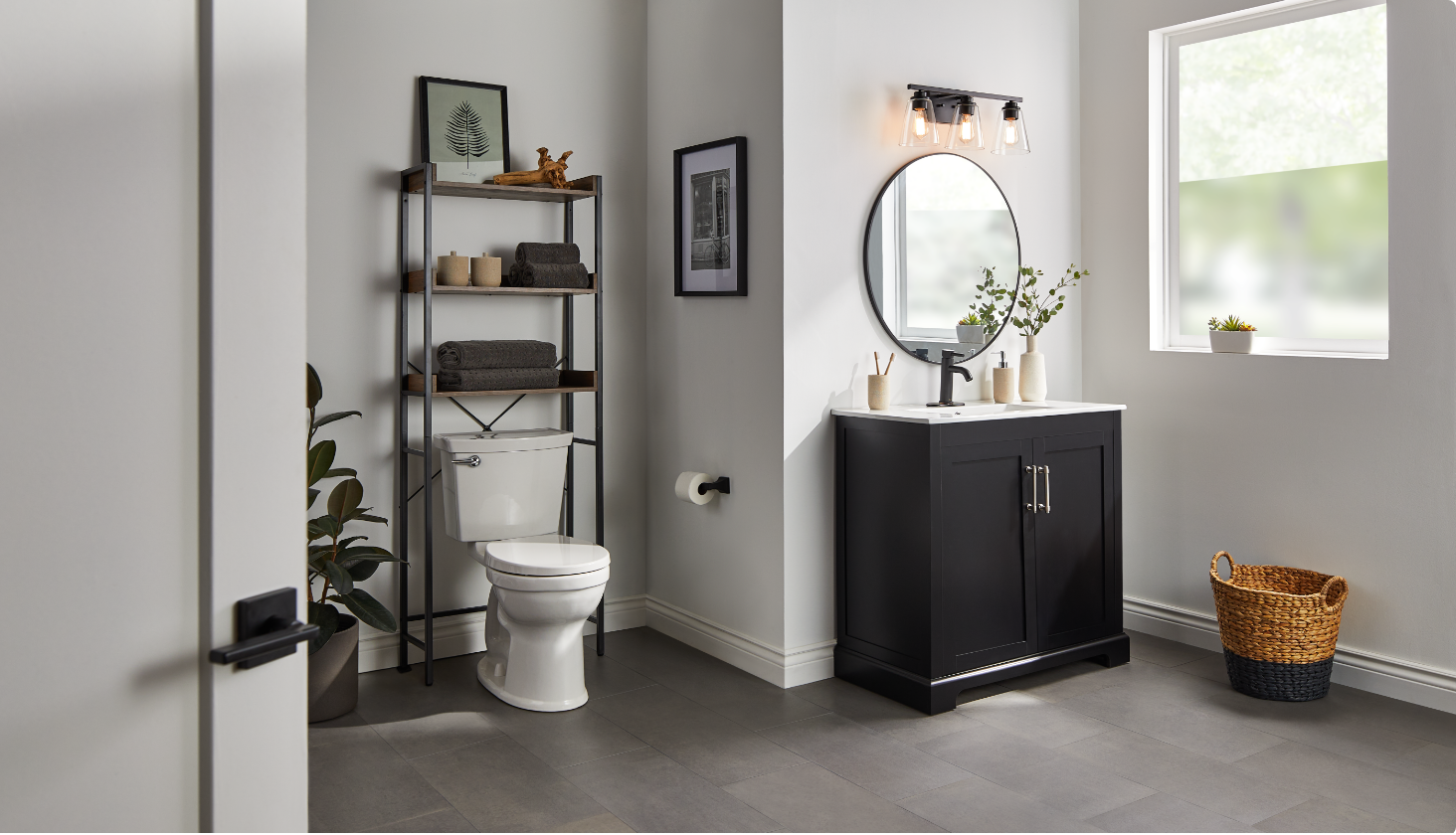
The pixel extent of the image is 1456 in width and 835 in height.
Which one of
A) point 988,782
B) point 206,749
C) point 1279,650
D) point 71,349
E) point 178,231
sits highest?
point 178,231

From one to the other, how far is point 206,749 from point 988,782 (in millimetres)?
1824

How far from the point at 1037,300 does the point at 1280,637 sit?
145 centimetres

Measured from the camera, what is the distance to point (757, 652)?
346 centimetres

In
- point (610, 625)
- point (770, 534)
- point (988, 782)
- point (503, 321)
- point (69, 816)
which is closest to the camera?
point (69, 816)

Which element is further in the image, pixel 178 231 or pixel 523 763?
pixel 523 763

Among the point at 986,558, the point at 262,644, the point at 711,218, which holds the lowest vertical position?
the point at 986,558

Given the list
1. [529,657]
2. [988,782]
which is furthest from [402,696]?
[988,782]

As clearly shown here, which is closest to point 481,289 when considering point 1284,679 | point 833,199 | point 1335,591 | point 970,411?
point 833,199

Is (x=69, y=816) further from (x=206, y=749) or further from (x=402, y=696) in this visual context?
(x=402, y=696)

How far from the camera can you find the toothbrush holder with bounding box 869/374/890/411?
3426 millimetres

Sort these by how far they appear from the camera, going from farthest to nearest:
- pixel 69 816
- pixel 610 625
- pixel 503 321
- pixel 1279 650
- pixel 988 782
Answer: pixel 610 625 → pixel 503 321 → pixel 1279 650 → pixel 988 782 → pixel 69 816

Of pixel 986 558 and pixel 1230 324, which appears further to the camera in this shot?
pixel 1230 324

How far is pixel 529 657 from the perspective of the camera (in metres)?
3.15

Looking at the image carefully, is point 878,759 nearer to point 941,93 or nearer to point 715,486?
point 715,486
